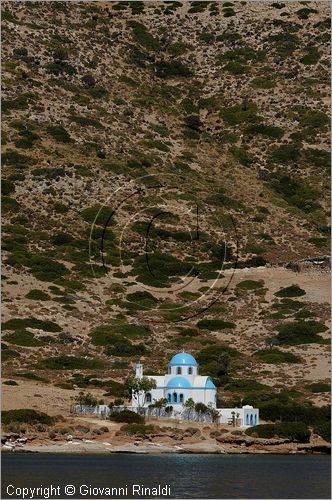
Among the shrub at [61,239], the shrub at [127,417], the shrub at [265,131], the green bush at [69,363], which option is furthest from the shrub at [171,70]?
the shrub at [127,417]

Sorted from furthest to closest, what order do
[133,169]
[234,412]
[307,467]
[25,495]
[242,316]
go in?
[133,169] → [242,316] → [234,412] → [307,467] → [25,495]

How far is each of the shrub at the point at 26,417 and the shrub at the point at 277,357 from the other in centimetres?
3023

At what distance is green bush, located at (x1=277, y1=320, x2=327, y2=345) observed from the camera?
122 metres

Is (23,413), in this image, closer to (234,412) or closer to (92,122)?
(234,412)

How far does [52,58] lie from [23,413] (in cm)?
9829

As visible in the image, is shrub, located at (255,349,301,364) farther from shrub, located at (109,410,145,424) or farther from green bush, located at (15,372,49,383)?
shrub, located at (109,410,145,424)

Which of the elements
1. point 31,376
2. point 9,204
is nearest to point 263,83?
point 9,204

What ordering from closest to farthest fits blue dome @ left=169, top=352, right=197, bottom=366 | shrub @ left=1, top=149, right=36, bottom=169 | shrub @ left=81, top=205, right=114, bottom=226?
1. blue dome @ left=169, top=352, right=197, bottom=366
2. shrub @ left=81, top=205, right=114, bottom=226
3. shrub @ left=1, top=149, right=36, bottom=169

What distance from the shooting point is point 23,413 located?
297ft

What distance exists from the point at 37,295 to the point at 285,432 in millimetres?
39844

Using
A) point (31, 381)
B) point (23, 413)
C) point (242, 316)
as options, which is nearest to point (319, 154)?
point (242, 316)

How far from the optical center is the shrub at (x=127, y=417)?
9438cm

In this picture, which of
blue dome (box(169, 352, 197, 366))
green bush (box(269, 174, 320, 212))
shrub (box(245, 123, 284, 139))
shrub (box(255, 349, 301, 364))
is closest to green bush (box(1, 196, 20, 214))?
green bush (box(269, 174, 320, 212))

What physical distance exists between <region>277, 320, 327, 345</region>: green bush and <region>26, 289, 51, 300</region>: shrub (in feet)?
73.4
